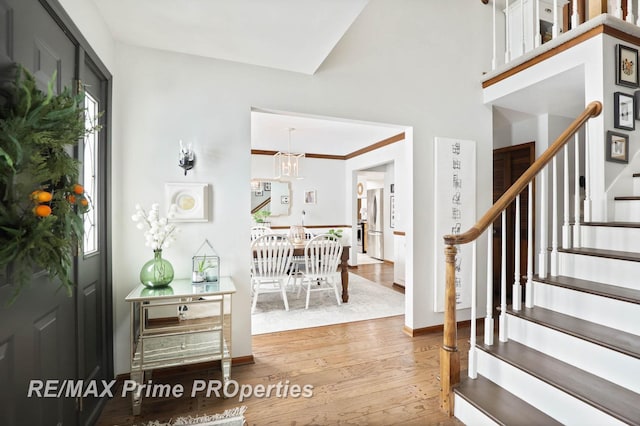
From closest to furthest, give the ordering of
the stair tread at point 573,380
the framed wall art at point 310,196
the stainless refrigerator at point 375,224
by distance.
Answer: the stair tread at point 573,380 → the framed wall art at point 310,196 → the stainless refrigerator at point 375,224

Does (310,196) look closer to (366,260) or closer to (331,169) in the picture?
(331,169)

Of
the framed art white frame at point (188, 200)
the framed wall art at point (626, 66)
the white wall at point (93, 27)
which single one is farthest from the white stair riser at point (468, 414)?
the white wall at point (93, 27)

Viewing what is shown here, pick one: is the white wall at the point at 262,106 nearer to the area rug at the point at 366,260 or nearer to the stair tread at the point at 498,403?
the stair tread at the point at 498,403

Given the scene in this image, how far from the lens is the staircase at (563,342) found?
1540 millimetres

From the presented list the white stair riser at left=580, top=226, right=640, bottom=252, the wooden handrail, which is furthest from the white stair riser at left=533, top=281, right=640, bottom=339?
the wooden handrail

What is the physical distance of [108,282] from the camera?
2.16m

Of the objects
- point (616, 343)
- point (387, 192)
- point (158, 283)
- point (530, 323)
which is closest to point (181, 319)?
point (158, 283)

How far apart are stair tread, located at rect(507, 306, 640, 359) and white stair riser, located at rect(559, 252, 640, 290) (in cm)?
36

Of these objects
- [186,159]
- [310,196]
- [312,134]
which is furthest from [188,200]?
[310,196]

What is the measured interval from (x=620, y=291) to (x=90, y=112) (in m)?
3.54

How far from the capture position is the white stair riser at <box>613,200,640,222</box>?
229cm

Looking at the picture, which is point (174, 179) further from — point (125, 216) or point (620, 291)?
point (620, 291)

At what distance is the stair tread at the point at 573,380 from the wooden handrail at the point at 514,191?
29.8 inches

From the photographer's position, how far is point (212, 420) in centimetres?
189
